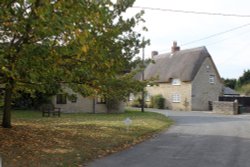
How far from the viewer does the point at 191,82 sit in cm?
5262

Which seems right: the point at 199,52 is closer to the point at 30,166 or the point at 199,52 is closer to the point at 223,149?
the point at 223,149

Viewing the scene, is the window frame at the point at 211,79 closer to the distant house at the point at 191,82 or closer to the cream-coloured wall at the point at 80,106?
the distant house at the point at 191,82

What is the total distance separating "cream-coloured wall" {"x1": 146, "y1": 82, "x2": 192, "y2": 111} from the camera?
53.0m

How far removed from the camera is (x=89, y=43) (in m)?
11.4

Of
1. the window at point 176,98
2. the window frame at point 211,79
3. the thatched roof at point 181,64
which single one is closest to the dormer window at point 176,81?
the thatched roof at point 181,64

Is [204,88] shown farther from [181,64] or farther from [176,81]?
[181,64]

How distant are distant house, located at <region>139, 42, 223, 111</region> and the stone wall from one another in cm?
780

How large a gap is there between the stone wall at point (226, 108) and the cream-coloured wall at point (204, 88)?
7.90 m

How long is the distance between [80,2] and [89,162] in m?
4.50

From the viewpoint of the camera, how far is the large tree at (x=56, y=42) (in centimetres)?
1009

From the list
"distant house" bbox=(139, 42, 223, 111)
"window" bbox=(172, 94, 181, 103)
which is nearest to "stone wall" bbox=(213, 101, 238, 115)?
"distant house" bbox=(139, 42, 223, 111)

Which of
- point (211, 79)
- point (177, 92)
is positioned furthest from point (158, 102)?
point (211, 79)

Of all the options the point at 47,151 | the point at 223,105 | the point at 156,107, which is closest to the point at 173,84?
the point at 156,107

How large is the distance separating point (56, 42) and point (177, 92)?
43.9 meters
